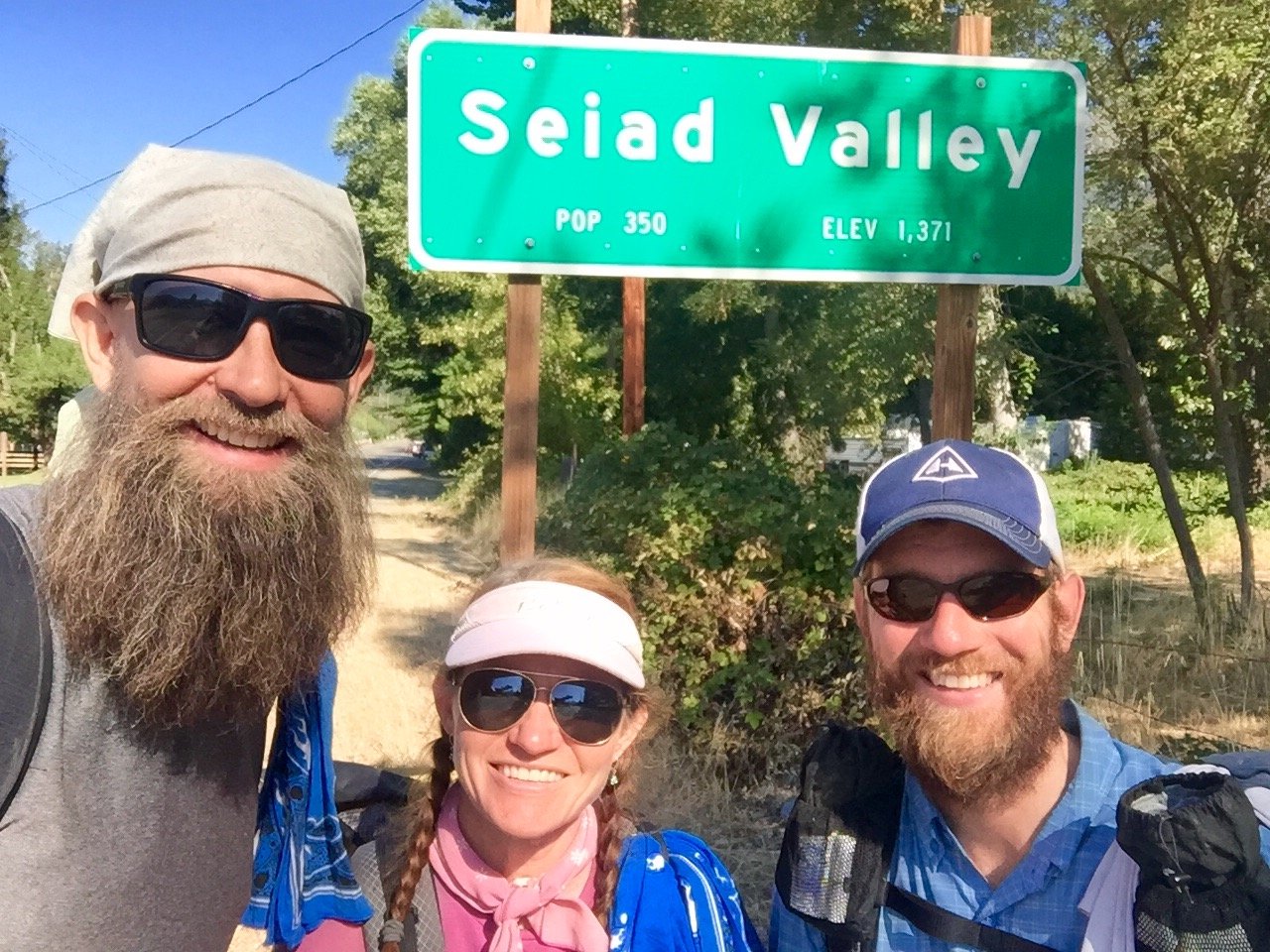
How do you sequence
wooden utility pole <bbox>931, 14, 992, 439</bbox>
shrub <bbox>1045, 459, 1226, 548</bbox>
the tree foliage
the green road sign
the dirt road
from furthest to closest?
the tree foliage → shrub <bbox>1045, 459, 1226, 548</bbox> → the dirt road → wooden utility pole <bbox>931, 14, 992, 439</bbox> → the green road sign

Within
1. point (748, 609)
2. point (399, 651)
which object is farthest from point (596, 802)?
point (399, 651)

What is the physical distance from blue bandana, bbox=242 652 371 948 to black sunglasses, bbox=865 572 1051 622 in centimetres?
106

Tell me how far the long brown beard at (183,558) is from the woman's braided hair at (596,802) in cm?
33

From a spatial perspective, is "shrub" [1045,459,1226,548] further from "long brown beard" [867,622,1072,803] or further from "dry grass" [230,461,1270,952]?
"long brown beard" [867,622,1072,803]

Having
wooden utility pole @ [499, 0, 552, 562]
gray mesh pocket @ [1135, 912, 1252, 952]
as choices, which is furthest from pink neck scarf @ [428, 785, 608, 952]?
wooden utility pole @ [499, 0, 552, 562]

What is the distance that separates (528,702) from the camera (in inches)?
73.0

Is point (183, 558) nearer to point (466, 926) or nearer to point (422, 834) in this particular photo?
point (422, 834)

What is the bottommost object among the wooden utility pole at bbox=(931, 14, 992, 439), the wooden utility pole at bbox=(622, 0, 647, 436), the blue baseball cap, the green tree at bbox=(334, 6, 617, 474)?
the blue baseball cap

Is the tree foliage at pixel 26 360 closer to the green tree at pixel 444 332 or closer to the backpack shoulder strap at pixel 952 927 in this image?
the green tree at pixel 444 332

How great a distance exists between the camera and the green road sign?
2.98 m

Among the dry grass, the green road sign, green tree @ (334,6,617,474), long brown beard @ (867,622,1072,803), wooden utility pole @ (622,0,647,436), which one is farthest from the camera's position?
green tree @ (334,6,617,474)

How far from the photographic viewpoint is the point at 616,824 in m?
1.95

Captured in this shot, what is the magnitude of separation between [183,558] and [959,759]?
1.34 m

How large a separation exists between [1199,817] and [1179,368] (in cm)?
1236
